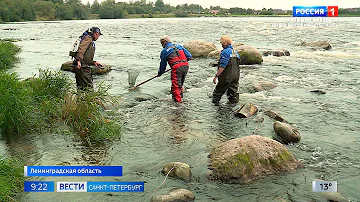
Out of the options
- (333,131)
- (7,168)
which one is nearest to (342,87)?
(333,131)

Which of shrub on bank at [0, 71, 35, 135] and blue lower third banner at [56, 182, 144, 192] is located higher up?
shrub on bank at [0, 71, 35, 135]

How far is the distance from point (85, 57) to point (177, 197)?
5.98 metres

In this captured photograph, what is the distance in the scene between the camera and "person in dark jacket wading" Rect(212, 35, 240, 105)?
9945mm

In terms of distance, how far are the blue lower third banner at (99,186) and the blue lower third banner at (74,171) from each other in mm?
312

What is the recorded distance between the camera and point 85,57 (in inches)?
383

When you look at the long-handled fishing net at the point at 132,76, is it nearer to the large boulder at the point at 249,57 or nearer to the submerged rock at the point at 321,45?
the large boulder at the point at 249,57

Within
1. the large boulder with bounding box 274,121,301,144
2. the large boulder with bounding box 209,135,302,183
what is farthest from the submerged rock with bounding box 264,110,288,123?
the large boulder with bounding box 209,135,302,183

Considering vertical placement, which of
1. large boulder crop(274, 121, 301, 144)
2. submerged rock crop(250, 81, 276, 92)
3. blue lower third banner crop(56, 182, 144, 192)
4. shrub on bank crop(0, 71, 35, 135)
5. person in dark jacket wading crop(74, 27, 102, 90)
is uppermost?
person in dark jacket wading crop(74, 27, 102, 90)

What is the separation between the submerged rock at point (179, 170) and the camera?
5904mm

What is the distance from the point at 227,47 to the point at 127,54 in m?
14.2

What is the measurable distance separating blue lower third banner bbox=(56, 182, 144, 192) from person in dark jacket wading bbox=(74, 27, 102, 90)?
13.8 feet

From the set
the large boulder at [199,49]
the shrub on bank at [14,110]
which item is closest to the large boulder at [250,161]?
the shrub on bank at [14,110]

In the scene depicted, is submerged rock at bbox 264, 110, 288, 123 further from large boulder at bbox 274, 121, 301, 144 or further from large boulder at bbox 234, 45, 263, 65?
large boulder at bbox 234, 45, 263, 65

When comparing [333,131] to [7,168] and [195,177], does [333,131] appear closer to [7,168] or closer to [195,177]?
[195,177]
